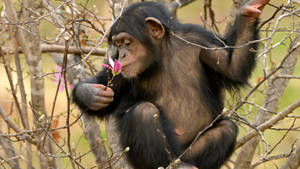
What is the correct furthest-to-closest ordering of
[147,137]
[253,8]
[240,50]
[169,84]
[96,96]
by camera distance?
[169,84], [240,50], [96,96], [147,137], [253,8]

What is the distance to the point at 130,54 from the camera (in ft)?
15.7

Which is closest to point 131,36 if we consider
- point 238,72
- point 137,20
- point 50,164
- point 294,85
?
point 137,20

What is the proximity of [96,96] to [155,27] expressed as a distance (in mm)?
881

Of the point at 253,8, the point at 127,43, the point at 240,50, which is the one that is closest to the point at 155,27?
the point at 127,43

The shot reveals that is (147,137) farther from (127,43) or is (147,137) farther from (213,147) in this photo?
(127,43)

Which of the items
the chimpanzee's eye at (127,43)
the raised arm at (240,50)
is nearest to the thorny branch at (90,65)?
the raised arm at (240,50)

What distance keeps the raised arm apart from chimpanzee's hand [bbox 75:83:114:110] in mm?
1062

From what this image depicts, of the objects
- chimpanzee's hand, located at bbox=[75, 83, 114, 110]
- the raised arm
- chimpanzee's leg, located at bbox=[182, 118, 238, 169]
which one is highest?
the raised arm

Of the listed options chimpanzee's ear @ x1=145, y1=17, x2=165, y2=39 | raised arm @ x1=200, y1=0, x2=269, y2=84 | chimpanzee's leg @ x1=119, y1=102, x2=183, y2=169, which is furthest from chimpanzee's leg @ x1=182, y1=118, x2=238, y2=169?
chimpanzee's ear @ x1=145, y1=17, x2=165, y2=39

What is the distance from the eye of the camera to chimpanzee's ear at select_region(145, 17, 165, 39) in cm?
478

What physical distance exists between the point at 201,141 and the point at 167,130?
1.31ft

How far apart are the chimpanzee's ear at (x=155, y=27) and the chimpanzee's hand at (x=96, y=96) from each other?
0.72 meters

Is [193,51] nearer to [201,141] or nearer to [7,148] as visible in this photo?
[201,141]

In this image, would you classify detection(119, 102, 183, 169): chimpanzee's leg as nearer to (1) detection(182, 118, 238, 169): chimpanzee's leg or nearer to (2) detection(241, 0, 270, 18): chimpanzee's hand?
(1) detection(182, 118, 238, 169): chimpanzee's leg
